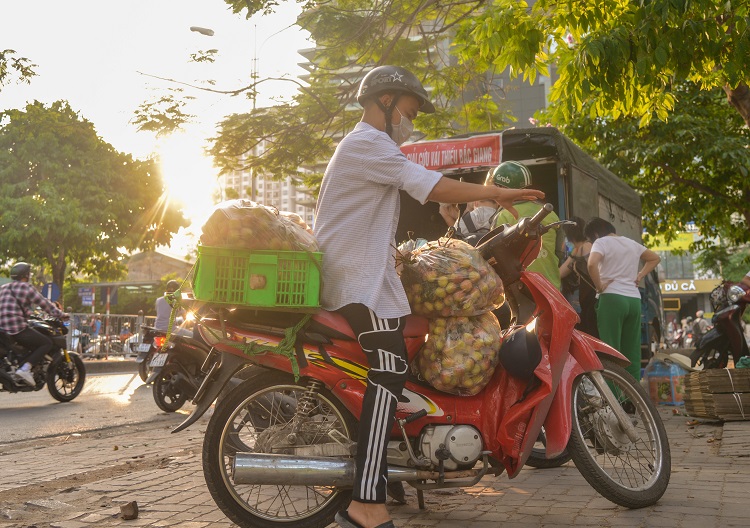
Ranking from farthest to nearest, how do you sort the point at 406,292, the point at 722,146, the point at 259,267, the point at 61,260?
the point at 61,260 < the point at 722,146 < the point at 406,292 < the point at 259,267

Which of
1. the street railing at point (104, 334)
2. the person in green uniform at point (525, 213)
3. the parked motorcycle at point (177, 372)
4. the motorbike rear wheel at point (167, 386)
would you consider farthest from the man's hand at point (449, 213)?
the street railing at point (104, 334)

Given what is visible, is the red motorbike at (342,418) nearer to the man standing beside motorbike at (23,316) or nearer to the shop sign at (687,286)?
the man standing beside motorbike at (23,316)

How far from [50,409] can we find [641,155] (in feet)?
41.1

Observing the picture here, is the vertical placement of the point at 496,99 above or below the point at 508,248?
above

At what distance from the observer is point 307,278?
319 cm

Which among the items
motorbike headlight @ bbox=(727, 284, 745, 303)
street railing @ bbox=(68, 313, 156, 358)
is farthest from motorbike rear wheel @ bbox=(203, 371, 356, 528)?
street railing @ bbox=(68, 313, 156, 358)

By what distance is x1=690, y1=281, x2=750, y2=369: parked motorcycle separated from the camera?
9734 millimetres

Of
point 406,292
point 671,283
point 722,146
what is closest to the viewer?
point 406,292

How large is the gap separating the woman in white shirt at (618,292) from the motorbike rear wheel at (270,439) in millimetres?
3997

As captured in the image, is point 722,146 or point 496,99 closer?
point 496,99

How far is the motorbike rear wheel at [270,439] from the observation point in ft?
10.8

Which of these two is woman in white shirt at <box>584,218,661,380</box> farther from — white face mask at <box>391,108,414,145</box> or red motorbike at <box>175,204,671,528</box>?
white face mask at <box>391,108,414,145</box>

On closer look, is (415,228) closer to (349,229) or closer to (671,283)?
(349,229)

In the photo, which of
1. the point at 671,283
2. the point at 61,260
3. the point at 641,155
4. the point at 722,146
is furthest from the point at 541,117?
the point at 671,283
